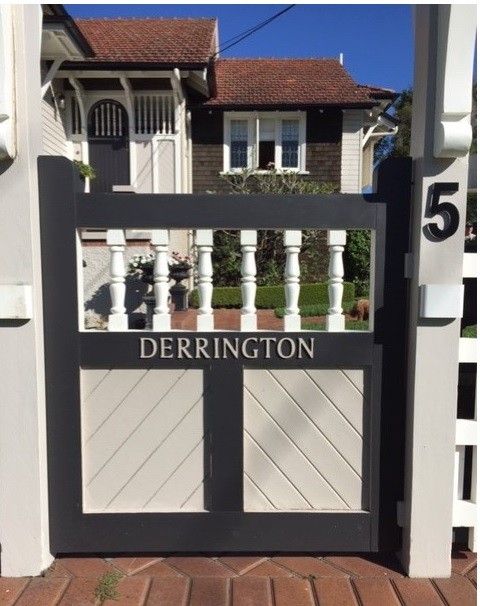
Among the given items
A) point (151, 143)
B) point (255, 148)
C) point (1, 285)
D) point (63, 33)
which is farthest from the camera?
point (255, 148)

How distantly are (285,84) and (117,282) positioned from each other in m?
12.8

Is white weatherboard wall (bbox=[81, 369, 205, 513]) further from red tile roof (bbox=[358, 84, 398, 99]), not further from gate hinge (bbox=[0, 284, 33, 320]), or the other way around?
red tile roof (bbox=[358, 84, 398, 99])

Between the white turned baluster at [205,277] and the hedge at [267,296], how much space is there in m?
6.77

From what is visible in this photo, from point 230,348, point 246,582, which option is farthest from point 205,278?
point 246,582

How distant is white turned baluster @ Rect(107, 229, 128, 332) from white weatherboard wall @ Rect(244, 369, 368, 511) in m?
0.68

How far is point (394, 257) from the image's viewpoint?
2398 mm

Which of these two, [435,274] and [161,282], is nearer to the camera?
[435,274]

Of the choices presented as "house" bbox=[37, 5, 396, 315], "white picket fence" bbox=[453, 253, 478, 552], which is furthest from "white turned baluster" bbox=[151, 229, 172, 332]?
"house" bbox=[37, 5, 396, 315]

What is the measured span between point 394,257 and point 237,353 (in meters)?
0.89

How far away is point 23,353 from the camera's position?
234 centimetres

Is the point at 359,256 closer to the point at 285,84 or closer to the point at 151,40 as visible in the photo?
the point at 285,84

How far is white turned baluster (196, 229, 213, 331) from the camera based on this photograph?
8.04 ft

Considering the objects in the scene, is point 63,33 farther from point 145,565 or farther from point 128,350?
point 145,565

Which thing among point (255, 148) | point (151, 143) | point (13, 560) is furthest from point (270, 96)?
point (13, 560)
